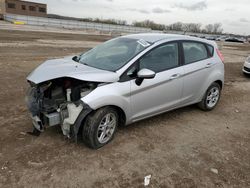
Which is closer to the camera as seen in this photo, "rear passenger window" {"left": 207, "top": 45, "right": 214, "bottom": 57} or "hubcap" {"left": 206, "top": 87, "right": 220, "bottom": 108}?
"rear passenger window" {"left": 207, "top": 45, "right": 214, "bottom": 57}

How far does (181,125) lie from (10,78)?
5.21 m

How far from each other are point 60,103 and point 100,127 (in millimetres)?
690

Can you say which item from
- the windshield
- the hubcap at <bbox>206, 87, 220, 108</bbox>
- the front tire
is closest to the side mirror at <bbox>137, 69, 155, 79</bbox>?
the windshield

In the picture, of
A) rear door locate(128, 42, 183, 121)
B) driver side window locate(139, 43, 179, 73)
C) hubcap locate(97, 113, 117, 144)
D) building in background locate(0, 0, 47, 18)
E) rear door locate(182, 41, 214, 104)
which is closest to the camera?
hubcap locate(97, 113, 117, 144)

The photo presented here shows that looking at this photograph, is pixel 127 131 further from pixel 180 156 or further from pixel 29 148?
pixel 29 148

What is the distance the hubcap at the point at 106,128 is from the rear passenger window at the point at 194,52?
1.92 metres

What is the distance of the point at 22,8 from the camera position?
81500 millimetres

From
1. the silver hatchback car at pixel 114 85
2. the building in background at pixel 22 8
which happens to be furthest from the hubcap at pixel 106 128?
the building in background at pixel 22 8

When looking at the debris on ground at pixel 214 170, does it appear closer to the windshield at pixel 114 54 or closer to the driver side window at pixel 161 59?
the driver side window at pixel 161 59

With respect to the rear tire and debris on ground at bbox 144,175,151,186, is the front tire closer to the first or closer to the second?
debris on ground at bbox 144,175,151,186

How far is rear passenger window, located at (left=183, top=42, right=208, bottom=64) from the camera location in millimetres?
4383

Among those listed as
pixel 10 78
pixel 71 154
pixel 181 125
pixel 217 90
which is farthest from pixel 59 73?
pixel 10 78

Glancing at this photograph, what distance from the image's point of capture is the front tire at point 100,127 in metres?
3.18

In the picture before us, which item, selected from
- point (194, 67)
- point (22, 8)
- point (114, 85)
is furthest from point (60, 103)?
point (22, 8)
